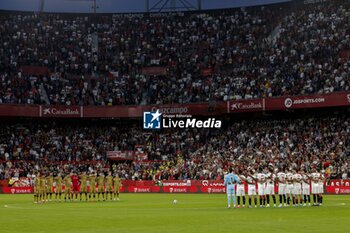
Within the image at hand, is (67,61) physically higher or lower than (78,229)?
higher

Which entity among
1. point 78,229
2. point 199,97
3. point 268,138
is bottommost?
point 78,229

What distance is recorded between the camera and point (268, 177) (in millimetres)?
41719

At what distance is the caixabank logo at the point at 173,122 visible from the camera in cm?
8438

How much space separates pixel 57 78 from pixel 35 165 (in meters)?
13.6

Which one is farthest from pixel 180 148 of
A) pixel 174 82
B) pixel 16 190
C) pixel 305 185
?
pixel 305 185

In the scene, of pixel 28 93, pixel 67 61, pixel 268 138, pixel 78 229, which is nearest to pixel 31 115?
pixel 28 93

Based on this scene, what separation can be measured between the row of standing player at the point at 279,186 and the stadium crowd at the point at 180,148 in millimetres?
21255

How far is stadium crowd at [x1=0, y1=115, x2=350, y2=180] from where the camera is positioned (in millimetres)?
69375

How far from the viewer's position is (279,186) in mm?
41969

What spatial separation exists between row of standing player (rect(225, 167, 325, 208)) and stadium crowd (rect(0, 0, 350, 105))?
110 feet

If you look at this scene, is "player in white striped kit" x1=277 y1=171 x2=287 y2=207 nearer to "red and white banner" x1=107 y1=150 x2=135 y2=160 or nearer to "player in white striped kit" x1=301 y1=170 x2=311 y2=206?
"player in white striped kit" x1=301 y1=170 x2=311 y2=206

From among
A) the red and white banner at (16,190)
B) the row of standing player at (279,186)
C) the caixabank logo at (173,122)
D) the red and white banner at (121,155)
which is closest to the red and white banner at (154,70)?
the caixabank logo at (173,122)

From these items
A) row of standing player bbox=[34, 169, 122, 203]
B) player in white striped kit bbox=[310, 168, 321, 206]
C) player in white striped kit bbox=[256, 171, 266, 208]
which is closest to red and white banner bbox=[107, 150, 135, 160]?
row of standing player bbox=[34, 169, 122, 203]

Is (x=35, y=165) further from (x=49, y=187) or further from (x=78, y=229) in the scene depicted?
(x=78, y=229)
